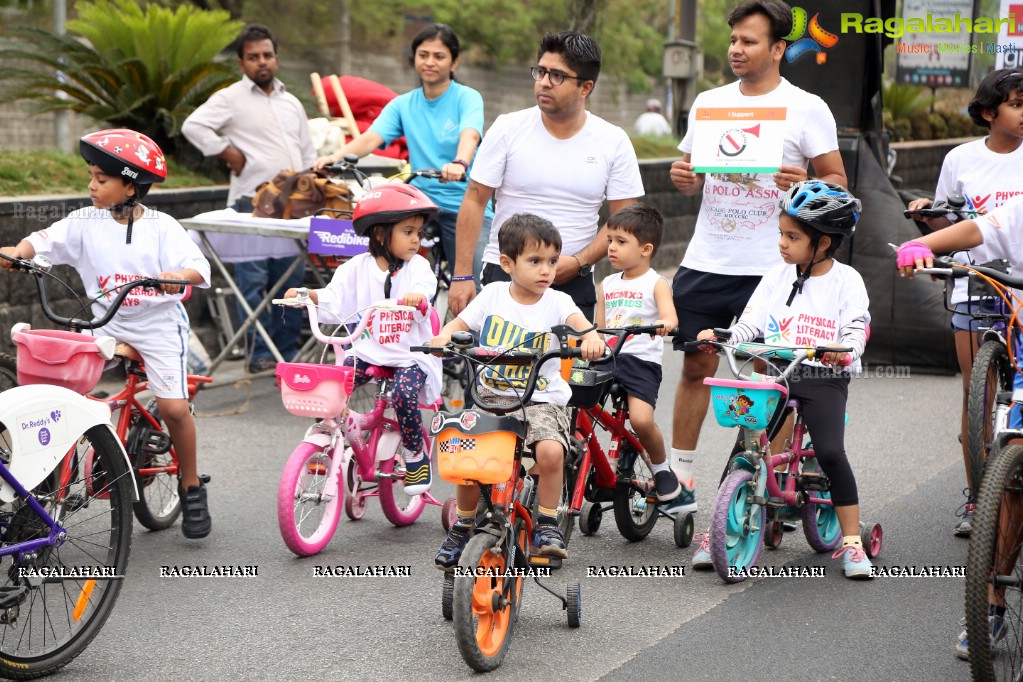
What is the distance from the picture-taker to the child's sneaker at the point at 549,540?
498 cm

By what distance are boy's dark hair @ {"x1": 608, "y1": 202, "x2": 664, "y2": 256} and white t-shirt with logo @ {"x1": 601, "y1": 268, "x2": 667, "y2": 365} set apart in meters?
0.16

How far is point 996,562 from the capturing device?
4336 millimetres

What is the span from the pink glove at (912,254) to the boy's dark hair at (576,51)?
2058 millimetres

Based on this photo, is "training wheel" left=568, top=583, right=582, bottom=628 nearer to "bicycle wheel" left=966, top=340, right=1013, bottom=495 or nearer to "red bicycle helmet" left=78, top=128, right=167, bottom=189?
"bicycle wheel" left=966, top=340, right=1013, bottom=495

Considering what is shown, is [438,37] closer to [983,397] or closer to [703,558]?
[703,558]

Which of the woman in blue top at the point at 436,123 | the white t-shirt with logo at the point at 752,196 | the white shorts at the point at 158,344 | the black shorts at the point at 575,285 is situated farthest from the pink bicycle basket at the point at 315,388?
the woman in blue top at the point at 436,123

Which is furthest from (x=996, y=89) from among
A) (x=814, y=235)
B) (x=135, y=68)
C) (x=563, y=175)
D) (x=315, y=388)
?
(x=135, y=68)

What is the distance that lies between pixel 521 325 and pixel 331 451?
4.42 feet

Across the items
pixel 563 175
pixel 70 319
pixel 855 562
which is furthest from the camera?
pixel 563 175

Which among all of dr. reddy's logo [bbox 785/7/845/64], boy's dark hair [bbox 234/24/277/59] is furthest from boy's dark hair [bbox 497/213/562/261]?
dr. reddy's logo [bbox 785/7/845/64]

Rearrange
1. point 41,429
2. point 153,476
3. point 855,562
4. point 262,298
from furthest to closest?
point 262,298, point 153,476, point 855,562, point 41,429

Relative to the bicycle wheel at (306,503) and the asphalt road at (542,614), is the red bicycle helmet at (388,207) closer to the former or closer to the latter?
the bicycle wheel at (306,503)

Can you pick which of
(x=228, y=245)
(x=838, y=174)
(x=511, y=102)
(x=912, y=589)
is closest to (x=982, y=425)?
(x=912, y=589)

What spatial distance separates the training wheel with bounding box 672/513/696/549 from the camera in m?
6.25
